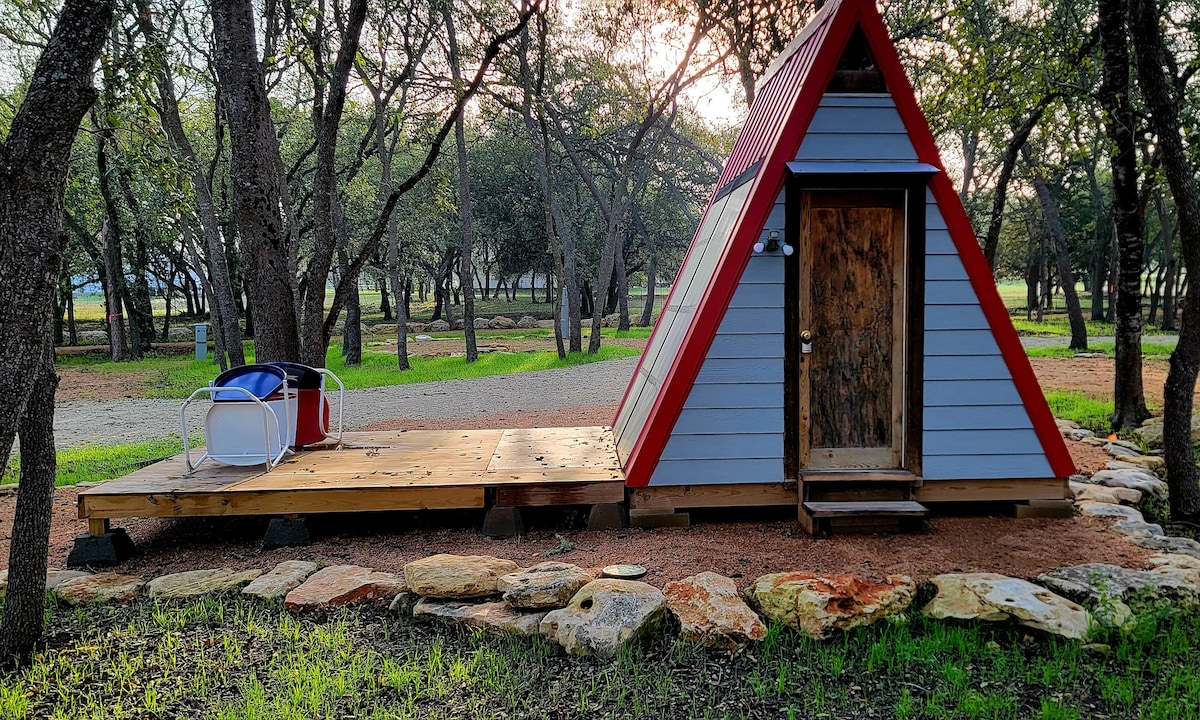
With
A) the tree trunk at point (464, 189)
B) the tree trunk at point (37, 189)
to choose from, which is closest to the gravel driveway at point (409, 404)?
the tree trunk at point (464, 189)

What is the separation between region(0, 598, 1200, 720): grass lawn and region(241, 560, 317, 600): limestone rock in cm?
35

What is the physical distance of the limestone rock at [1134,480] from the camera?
18.5ft

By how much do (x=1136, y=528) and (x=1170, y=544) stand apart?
0.33 meters

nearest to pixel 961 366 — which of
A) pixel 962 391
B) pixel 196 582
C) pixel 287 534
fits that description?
pixel 962 391

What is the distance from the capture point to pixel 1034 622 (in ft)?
11.0

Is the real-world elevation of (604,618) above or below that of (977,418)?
below

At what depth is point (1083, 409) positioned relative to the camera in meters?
8.98

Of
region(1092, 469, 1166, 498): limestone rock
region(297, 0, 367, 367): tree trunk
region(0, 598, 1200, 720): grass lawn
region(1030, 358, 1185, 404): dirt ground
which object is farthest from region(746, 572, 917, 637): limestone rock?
region(1030, 358, 1185, 404): dirt ground

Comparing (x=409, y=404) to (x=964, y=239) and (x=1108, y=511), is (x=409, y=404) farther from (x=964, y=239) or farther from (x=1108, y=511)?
(x=1108, y=511)

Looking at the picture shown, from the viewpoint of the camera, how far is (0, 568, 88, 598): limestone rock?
13.6ft

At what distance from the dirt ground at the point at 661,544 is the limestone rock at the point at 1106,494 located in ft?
1.94

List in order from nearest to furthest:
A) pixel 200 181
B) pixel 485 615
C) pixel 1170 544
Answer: pixel 485 615
pixel 1170 544
pixel 200 181

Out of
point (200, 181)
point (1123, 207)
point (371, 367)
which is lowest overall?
point (371, 367)

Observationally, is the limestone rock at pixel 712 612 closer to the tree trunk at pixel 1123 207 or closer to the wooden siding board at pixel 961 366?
the wooden siding board at pixel 961 366
